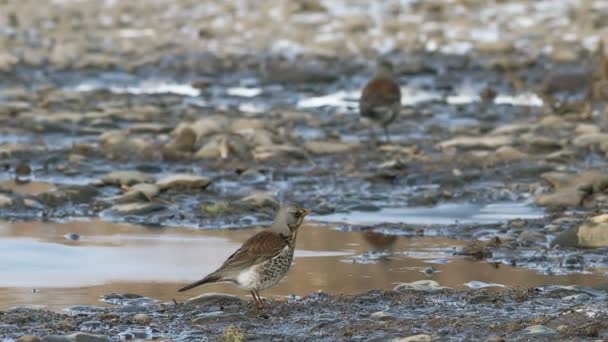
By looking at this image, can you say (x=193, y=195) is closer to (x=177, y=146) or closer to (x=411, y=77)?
(x=177, y=146)

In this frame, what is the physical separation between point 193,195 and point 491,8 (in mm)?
17919

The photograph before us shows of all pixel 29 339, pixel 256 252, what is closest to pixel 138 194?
pixel 256 252

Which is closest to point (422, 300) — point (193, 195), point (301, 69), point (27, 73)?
point (193, 195)

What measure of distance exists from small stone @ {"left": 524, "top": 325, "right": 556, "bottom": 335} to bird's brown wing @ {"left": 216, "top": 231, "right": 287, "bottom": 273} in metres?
1.66

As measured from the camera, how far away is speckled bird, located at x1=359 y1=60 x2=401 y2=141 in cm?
1432

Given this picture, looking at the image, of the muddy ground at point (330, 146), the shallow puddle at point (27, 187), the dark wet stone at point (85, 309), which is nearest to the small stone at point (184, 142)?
the muddy ground at point (330, 146)

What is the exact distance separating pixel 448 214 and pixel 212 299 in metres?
3.75

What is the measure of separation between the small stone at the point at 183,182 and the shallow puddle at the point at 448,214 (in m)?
1.31

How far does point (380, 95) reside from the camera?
47.5ft

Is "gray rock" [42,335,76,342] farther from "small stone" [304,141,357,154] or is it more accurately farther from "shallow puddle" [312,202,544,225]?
→ "small stone" [304,141,357,154]

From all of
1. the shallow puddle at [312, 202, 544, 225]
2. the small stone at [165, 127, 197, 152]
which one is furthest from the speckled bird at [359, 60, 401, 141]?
the shallow puddle at [312, 202, 544, 225]

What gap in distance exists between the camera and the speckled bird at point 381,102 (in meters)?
14.3

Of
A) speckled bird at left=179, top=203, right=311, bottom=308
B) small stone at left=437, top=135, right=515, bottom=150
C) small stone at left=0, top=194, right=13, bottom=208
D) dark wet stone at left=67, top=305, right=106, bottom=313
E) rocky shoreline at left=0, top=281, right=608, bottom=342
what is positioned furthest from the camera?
small stone at left=437, top=135, right=515, bottom=150

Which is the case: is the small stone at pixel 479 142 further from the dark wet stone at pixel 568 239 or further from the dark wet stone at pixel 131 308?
the dark wet stone at pixel 131 308
